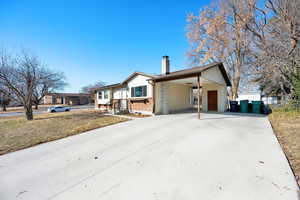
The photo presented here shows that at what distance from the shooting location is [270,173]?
2.47m

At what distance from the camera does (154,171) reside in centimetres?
266

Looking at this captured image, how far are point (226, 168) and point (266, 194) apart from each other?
0.75m

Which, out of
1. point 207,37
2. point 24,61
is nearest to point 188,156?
point 24,61

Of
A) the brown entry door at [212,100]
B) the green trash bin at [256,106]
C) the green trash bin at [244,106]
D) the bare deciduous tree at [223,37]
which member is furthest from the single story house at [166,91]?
the bare deciduous tree at [223,37]

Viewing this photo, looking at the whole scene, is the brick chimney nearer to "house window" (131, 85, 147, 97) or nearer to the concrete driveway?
"house window" (131, 85, 147, 97)

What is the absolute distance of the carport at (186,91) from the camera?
988 cm

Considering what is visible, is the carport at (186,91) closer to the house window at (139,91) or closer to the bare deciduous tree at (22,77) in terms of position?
the house window at (139,91)

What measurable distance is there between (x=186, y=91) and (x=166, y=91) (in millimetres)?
3857

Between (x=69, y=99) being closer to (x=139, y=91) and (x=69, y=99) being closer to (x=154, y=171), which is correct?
(x=139, y=91)

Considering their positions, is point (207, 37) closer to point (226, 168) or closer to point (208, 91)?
point (208, 91)

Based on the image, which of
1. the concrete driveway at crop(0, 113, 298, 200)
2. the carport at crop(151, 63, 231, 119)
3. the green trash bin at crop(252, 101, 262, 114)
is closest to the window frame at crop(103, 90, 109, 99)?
the carport at crop(151, 63, 231, 119)

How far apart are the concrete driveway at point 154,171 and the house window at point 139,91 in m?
7.10

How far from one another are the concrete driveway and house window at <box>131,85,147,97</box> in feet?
23.3

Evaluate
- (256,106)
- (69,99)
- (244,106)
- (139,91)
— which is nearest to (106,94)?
(139,91)
